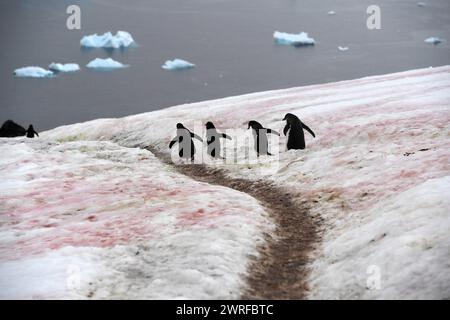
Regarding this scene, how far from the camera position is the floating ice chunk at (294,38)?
135 m

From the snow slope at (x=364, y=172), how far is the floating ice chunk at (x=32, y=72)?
83.3 metres

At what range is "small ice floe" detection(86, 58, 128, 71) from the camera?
130m

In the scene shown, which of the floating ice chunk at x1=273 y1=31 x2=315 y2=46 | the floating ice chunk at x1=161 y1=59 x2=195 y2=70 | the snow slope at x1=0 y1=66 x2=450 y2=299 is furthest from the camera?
the floating ice chunk at x1=273 y1=31 x2=315 y2=46

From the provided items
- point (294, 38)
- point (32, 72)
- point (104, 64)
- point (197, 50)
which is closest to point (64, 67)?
point (32, 72)

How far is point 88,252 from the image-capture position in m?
18.5

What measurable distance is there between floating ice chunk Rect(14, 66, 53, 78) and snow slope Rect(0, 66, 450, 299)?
83.3 metres

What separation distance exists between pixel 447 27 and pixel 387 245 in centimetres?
14502

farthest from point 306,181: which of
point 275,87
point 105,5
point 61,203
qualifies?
point 105,5

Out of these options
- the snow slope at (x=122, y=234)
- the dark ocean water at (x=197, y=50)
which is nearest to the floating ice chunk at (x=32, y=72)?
the dark ocean water at (x=197, y=50)

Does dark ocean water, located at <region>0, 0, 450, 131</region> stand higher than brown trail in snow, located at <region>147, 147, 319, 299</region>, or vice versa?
dark ocean water, located at <region>0, 0, 450, 131</region>

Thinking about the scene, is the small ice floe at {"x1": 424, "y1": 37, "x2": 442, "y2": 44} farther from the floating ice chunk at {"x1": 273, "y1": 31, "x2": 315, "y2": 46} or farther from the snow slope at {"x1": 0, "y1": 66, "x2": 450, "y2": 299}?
the snow slope at {"x1": 0, "y1": 66, "x2": 450, "y2": 299}

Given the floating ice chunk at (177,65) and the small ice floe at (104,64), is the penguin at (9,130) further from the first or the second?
the small ice floe at (104,64)

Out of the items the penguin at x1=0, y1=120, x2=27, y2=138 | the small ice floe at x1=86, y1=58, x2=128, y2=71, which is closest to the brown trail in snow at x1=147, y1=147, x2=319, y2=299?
the penguin at x1=0, y1=120, x2=27, y2=138
